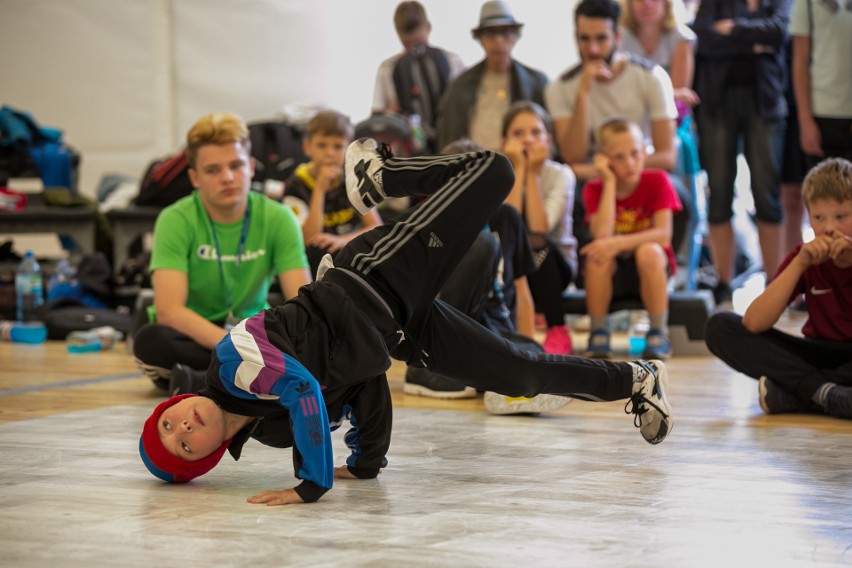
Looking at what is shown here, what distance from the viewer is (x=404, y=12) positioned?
6.37 meters

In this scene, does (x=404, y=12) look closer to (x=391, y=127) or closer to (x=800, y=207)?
(x=391, y=127)

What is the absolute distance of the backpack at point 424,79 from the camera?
627 centimetres

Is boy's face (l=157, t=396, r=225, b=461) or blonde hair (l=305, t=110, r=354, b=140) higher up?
blonde hair (l=305, t=110, r=354, b=140)

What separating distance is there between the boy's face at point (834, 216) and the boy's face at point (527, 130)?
5.34 ft

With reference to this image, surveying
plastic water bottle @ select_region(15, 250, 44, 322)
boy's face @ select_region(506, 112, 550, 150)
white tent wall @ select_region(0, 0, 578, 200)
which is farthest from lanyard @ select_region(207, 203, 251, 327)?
white tent wall @ select_region(0, 0, 578, 200)

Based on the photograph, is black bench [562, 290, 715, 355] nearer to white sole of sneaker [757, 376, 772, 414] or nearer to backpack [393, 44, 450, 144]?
white sole of sneaker [757, 376, 772, 414]

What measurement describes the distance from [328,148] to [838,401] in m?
2.28

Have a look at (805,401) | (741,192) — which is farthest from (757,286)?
(805,401)

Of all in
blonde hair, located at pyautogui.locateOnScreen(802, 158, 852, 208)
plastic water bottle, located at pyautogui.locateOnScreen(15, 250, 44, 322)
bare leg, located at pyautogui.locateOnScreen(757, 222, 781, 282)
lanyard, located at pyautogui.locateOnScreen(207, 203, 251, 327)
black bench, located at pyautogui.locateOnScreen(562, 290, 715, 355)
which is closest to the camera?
blonde hair, located at pyautogui.locateOnScreen(802, 158, 852, 208)

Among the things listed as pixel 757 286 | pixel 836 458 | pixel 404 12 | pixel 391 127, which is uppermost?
pixel 404 12

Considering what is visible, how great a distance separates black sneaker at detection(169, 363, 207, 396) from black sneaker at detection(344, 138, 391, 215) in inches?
42.1

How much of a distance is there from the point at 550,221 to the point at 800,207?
1902mm

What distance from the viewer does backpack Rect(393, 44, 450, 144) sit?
20.6ft

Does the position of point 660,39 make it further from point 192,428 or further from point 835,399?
point 192,428
